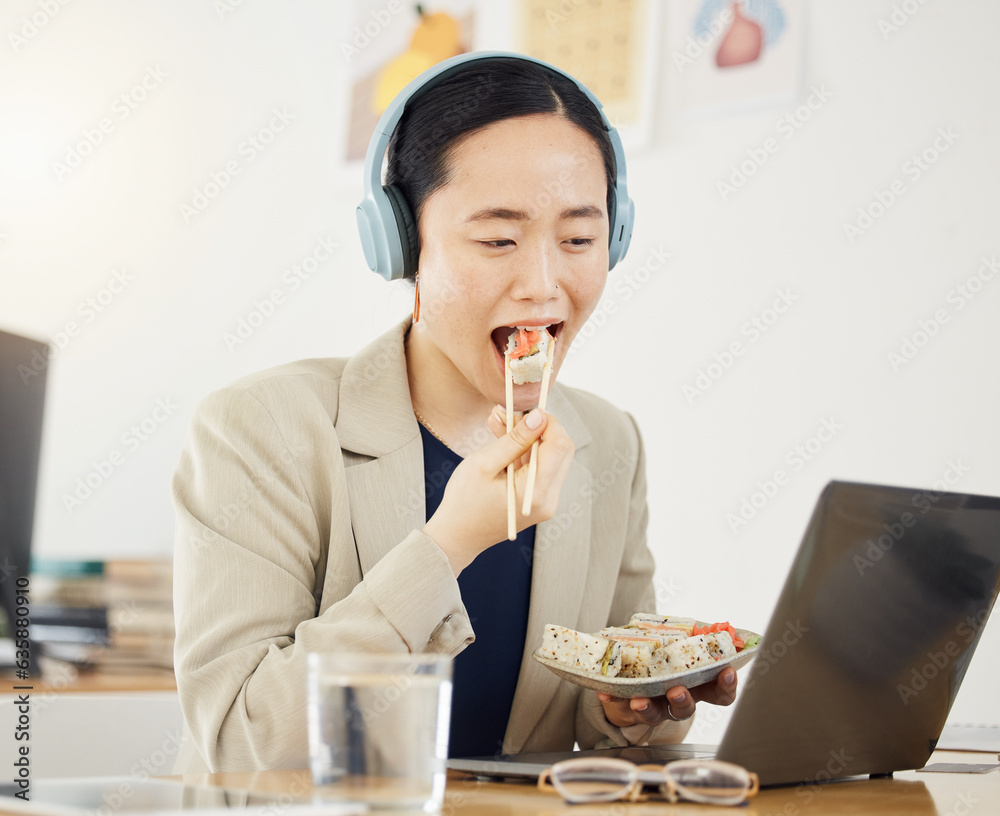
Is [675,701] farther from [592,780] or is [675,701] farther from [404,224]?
[404,224]

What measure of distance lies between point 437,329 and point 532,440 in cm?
34

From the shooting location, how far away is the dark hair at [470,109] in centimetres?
135

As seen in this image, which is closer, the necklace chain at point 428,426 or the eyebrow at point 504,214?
the eyebrow at point 504,214

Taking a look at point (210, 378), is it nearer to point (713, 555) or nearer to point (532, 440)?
point (713, 555)

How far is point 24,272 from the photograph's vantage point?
143 inches

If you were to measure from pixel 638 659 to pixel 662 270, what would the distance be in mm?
2027

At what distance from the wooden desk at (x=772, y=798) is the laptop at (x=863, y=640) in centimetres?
2

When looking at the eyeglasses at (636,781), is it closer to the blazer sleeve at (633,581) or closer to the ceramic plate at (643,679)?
the ceramic plate at (643,679)

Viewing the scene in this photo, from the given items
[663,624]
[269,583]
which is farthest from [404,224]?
[663,624]

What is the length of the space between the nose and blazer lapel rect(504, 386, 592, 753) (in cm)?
39

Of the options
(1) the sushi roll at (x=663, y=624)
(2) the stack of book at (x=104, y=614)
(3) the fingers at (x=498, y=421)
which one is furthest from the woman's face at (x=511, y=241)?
(2) the stack of book at (x=104, y=614)

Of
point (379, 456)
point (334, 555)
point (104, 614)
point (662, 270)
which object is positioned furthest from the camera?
point (662, 270)

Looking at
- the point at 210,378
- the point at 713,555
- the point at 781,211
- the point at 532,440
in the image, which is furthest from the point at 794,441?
the point at 210,378

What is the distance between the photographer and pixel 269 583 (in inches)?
47.5
